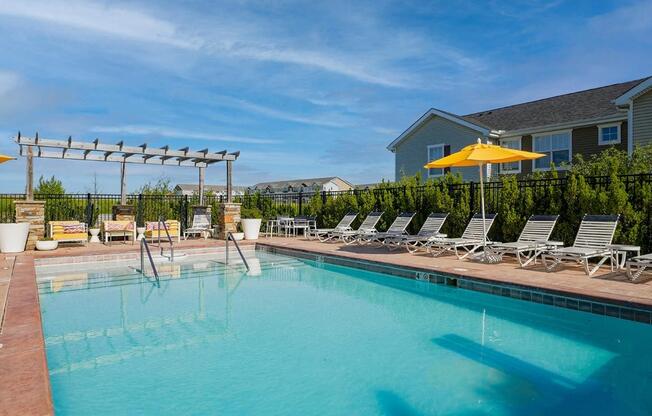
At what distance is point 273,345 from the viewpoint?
15.5ft

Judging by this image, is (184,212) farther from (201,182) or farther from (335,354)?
(335,354)

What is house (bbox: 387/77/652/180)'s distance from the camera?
1505cm

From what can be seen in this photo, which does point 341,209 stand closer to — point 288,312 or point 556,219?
point 556,219

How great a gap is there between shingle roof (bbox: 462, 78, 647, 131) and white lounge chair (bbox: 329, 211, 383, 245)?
390 inches

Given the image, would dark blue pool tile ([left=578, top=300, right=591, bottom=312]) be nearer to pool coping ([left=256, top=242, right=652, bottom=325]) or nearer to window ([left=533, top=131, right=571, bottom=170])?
pool coping ([left=256, top=242, right=652, bottom=325])

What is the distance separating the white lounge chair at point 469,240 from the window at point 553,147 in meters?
9.87

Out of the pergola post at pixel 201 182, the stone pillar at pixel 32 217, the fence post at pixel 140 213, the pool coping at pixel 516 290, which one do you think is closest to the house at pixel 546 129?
the pergola post at pixel 201 182

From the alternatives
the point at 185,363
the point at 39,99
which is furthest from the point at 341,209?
the point at 39,99

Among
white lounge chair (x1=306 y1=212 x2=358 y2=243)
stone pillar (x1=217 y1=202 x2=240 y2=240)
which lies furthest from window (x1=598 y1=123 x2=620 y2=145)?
stone pillar (x1=217 y1=202 x2=240 y2=240)

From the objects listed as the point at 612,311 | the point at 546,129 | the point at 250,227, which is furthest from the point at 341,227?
the point at 546,129

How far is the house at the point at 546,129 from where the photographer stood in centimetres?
1505

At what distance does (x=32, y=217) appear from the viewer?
11.2m

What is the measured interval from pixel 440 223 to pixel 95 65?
41.0 ft

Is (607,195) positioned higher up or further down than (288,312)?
higher up
